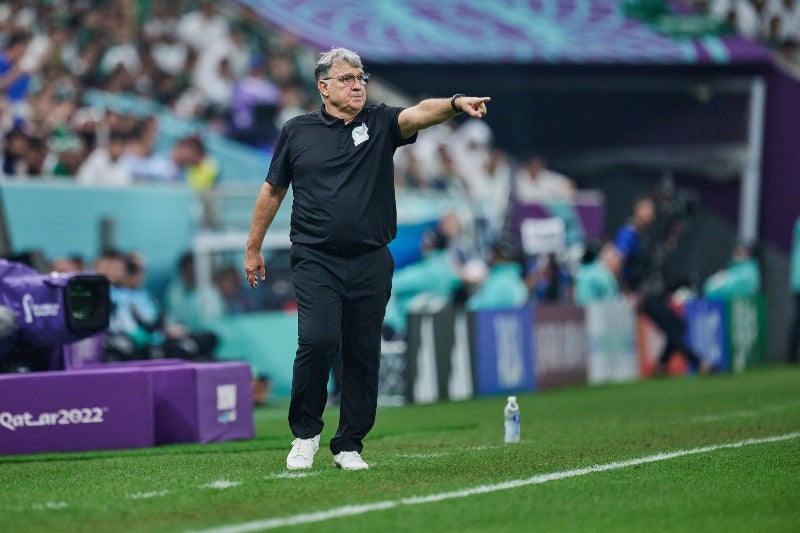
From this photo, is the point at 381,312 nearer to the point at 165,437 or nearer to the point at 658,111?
the point at 165,437

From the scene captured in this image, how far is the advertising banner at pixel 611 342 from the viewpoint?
63.9ft

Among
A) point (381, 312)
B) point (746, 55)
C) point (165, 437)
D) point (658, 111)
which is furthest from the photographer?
point (658, 111)

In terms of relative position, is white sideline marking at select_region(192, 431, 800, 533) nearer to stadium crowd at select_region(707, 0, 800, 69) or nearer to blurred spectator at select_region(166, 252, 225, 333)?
blurred spectator at select_region(166, 252, 225, 333)

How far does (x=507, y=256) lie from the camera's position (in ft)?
59.9

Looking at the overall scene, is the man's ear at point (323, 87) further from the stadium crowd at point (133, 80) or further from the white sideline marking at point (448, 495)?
the stadium crowd at point (133, 80)

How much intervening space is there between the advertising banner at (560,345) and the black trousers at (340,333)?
1006 cm

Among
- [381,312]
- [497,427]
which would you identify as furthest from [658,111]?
[381,312]

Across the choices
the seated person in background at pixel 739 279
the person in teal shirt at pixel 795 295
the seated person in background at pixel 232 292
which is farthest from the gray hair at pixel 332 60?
the seated person in background at pixel 739 279

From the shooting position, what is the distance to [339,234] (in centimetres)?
790

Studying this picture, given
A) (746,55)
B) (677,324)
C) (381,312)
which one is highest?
(746,55)

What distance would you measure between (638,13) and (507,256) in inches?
356

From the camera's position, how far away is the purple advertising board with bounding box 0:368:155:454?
9.93 metres

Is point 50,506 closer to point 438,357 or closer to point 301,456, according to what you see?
Result: point 301,456

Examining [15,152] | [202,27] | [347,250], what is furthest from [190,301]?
[347,250]
